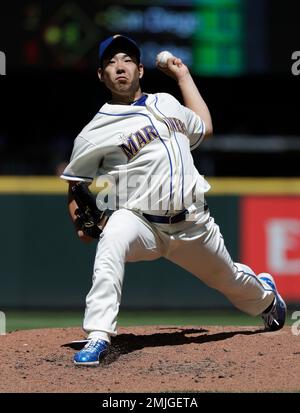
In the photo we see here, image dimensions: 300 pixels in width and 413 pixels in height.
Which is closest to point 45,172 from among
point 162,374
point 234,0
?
point 234,0

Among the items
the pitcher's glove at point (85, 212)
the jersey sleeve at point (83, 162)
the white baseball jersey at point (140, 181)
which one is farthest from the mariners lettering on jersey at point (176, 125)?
the pitcher's glove at point (85, 212)

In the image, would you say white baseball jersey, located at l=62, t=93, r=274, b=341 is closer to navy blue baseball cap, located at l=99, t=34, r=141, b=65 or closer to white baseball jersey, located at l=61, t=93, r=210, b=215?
white baseball jersey, located at l=61, t=93, r=210, b=215

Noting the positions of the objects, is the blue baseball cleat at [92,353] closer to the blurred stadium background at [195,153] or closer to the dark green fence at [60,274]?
the blurred stadium background at [195,153]

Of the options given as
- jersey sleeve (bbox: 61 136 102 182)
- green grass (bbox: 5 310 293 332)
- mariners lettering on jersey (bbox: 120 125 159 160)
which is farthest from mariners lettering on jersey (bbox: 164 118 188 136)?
green grass (bbox: 5 310 293 332)

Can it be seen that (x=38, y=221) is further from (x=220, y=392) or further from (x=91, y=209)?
(x=220, y=392)

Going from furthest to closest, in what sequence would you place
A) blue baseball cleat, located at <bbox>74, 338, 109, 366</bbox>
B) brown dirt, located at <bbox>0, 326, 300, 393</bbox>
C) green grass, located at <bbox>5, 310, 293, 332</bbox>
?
green grass, located at <bbox>5, 310, 293, 332</bbox> < blue baseball cleat, located at <bbox>74, 338, 109, 366</bbox> < brown dirt, located at <bbox>0, 326, 300, 393</bbox>

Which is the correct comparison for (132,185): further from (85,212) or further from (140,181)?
(85,212)
